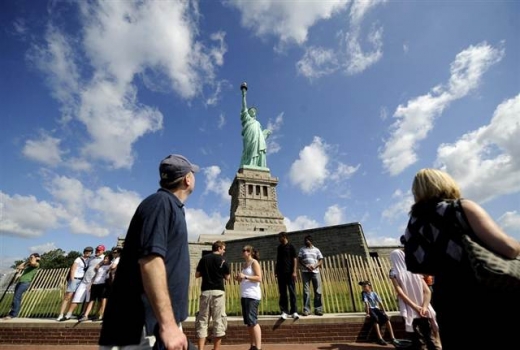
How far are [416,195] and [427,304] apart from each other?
258cm

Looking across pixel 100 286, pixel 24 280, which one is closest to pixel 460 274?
pixel 100 286

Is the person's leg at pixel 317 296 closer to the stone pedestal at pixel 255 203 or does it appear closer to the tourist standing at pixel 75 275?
the tourist standing at pixel 75 275

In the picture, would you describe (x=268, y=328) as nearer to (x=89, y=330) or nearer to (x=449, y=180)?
(x=89, y=330)

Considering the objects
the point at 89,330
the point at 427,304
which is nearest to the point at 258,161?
the point at 89,330

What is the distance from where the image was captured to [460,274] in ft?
5.57

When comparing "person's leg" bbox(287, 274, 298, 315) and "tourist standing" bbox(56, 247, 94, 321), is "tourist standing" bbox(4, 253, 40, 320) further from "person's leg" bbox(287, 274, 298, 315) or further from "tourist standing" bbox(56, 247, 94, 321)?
"person's leg" bbox(287, 274, 298, 315)

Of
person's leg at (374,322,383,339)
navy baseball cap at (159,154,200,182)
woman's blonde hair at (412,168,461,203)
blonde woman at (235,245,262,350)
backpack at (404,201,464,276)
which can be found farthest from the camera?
person's leg at (374,322,383,339)

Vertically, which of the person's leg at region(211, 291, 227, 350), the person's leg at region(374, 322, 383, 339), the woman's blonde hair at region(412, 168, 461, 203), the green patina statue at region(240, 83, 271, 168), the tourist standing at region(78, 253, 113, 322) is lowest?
the person's leg at region(374, 322, 383, 339)

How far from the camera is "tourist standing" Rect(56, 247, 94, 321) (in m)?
7.52

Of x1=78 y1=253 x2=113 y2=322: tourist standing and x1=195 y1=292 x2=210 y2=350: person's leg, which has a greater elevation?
x1=78 y1=253 x2=113 y2=322: tourist standing

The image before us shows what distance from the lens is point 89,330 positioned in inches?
262

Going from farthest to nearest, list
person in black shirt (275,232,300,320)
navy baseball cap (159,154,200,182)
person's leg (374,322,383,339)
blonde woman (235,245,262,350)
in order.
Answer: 1. person in black shirt (275,232,300,320)
2. person's leg (374,322,383,339)
3. blonde woman (235,245,262,350)
4. navy baseball cap (159,154,200,182)

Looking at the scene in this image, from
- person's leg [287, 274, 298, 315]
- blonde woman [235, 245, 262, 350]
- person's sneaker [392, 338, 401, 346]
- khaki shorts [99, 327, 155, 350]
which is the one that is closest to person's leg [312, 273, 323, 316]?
person's leg [287, 274, 298, 315]

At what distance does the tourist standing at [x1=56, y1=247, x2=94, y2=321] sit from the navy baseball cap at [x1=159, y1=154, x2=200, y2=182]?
7471mm
